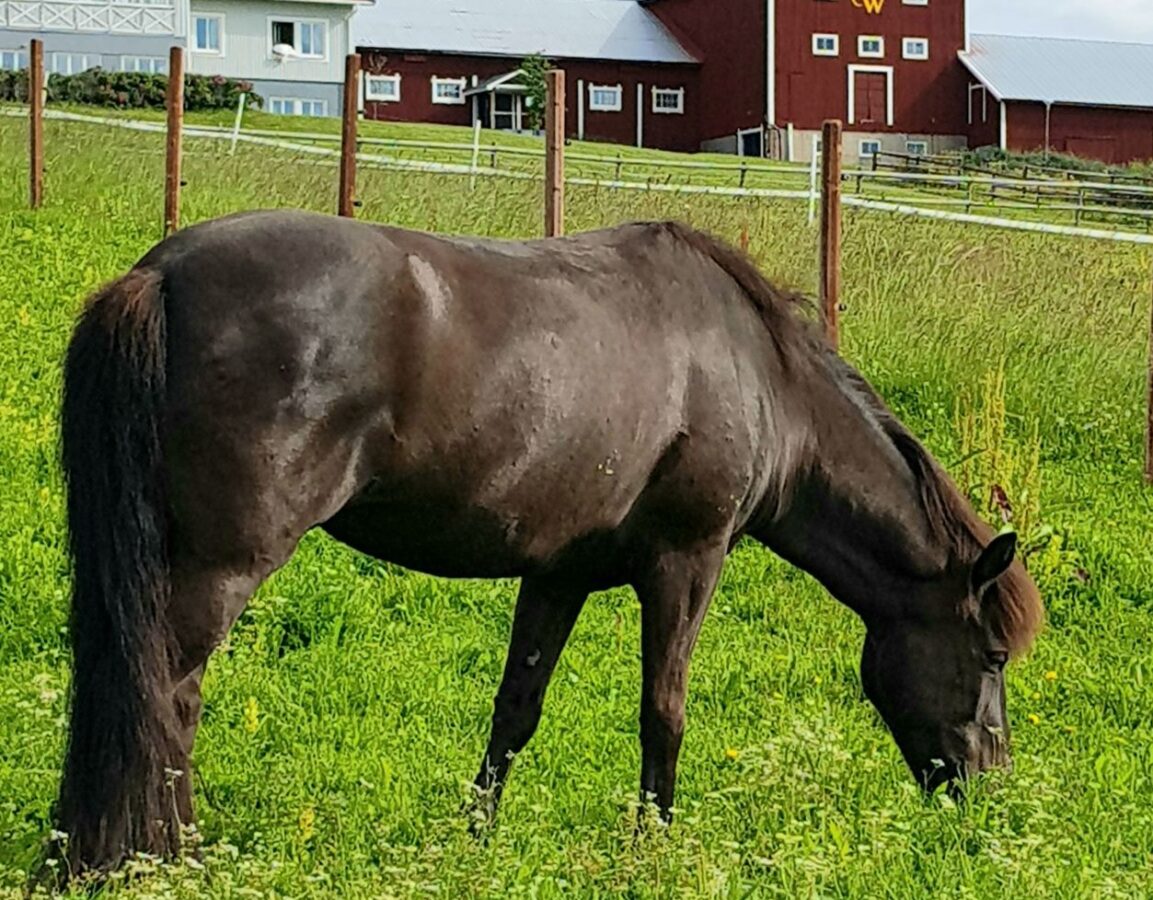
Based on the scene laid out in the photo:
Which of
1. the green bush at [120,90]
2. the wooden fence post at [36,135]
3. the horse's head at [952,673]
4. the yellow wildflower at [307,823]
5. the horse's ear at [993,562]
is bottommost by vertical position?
the yellow wildflower at [307,823]

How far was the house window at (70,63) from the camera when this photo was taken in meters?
37.2

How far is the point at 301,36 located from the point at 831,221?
33923 millimetres

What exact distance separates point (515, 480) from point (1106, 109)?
1986 inches

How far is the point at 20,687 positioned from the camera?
5691 mm

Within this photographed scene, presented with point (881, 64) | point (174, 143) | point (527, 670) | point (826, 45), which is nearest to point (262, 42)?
point (826, 45)

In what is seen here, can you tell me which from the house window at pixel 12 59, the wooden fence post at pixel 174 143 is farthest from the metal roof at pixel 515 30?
the wooden fence post at pixel 174 143

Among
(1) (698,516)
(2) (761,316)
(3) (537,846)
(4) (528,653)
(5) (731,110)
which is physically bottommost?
(3) (537,846)

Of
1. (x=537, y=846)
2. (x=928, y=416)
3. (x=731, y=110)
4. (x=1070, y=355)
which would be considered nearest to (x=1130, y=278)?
(x=1070, y=355)

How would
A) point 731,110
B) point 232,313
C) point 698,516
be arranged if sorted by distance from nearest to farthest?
point 232,313, point 698,516, point 731,110

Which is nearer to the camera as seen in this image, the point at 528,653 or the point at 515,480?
the point at 515,480

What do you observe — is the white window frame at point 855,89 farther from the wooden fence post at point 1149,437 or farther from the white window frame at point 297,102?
the wooden fence post at point 1149,437

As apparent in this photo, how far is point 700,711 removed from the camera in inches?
240

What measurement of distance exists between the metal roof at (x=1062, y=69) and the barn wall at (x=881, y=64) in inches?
38.7

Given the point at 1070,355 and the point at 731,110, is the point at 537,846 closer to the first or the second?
the point at 1070,355
